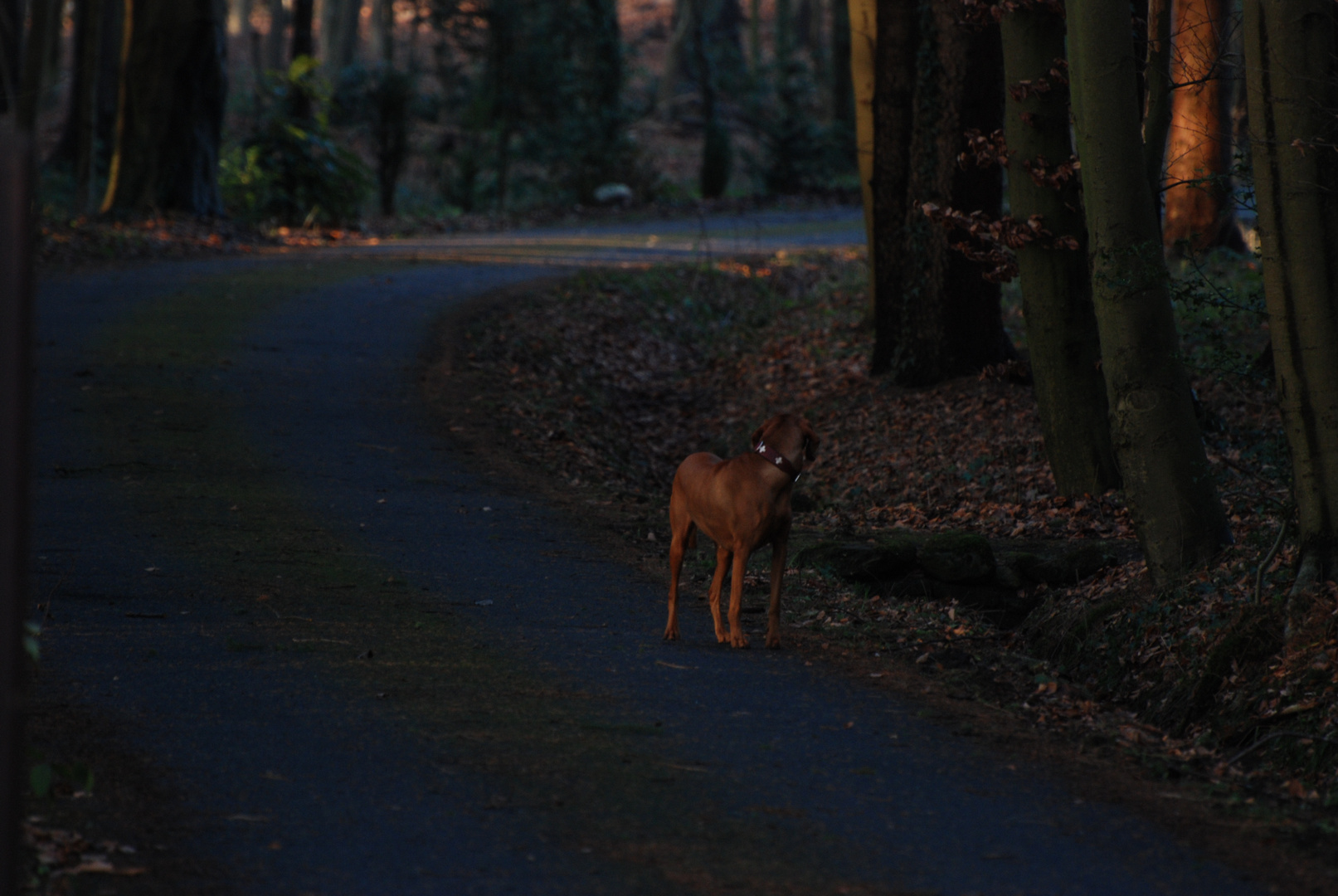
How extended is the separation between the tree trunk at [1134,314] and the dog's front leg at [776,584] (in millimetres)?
2302

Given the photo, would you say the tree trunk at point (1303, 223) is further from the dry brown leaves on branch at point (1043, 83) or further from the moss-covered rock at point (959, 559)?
the dry brown leaves on branch at point (1043, 83)

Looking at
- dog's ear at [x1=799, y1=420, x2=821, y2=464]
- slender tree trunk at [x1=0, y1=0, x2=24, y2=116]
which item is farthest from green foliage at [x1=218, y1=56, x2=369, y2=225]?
dog's ear at [x1=799, y1=420, x2=821, y2=464]

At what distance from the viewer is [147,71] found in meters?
25.3

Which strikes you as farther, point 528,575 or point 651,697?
point 528,575

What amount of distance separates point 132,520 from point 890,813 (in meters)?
6.98

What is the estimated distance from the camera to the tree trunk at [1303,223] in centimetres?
655

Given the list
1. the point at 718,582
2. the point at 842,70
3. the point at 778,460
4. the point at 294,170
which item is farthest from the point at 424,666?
the point at 842,70

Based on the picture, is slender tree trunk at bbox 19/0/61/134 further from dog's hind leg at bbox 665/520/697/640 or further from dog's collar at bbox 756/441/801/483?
dog's collar at bbox 756/441/801/483

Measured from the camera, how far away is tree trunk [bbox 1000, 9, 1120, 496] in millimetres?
10844

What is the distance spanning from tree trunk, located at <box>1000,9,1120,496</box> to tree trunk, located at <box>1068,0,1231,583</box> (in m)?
2.86

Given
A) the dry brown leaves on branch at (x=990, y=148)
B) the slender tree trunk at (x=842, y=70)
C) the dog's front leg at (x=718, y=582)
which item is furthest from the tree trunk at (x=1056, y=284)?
the slender tree trunk at (x=842, y=70)

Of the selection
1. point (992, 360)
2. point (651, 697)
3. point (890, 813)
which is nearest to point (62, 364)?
point (992, 360)

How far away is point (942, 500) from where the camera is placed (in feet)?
40.9

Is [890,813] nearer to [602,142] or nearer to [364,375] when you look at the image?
[364,375]
